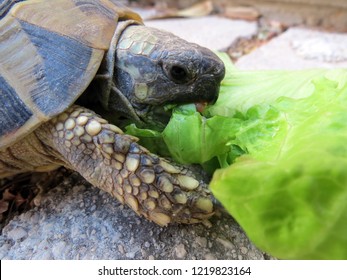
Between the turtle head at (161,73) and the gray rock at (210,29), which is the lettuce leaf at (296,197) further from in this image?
the gray rock at (210,29)

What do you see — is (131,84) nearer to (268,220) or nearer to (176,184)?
(176,184)

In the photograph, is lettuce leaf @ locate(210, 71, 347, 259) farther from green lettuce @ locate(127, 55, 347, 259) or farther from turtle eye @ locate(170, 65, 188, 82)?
turtle eye @ locate(170, 65, 188, 82)

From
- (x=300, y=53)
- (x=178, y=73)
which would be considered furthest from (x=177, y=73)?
(x=300, y=53)

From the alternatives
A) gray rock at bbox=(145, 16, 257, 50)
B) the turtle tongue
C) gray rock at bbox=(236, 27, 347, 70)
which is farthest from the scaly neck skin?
gray rock at bbox=(145, 16, 257, 50)

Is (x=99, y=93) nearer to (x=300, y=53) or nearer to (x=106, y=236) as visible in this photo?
(x=106, y=236)

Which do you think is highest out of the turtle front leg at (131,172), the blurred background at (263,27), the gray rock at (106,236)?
the turtle front leg at (131,172)

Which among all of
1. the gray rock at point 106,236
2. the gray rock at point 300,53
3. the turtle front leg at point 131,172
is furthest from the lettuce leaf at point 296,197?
the gray rock at point 300,53
